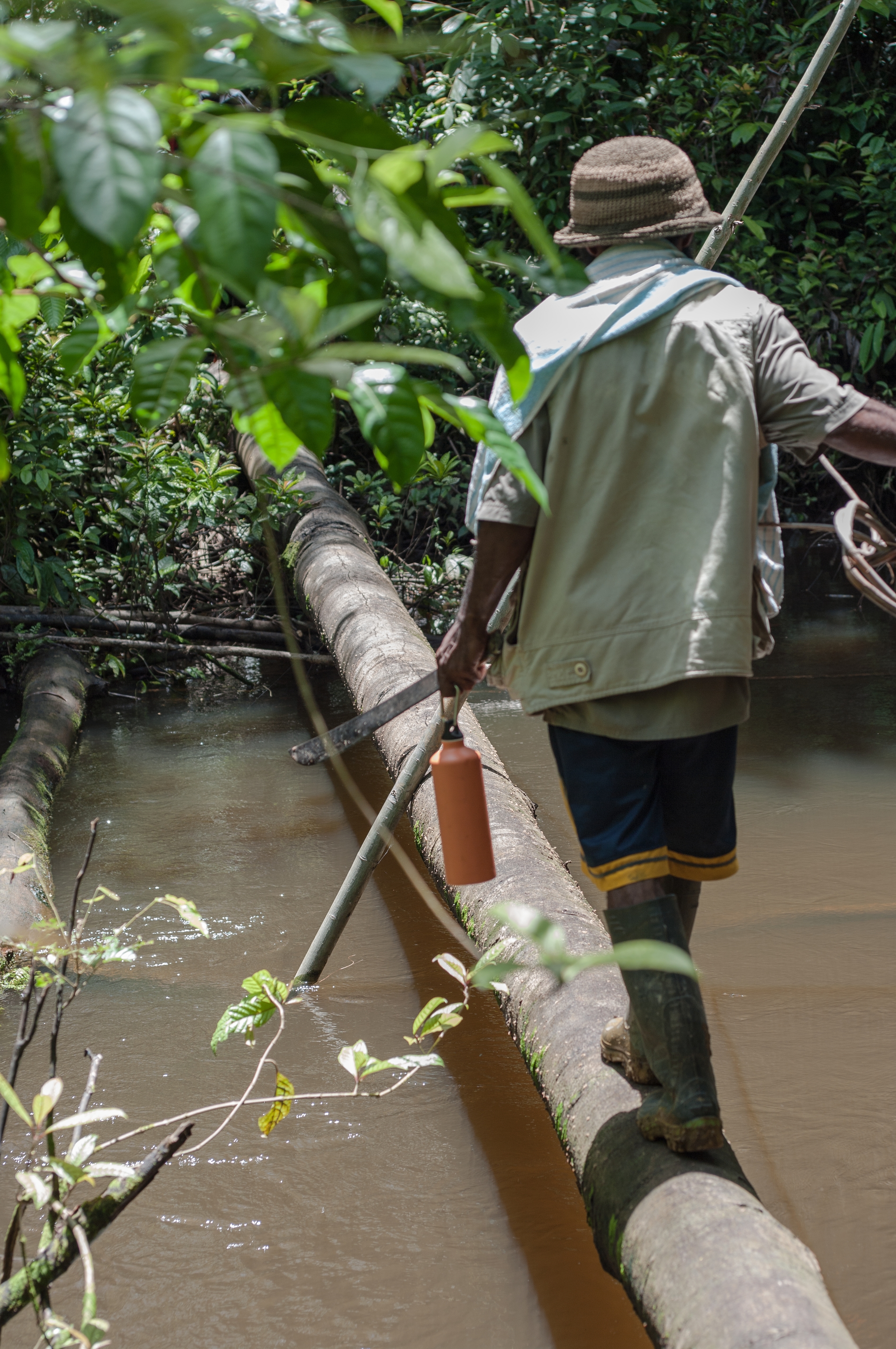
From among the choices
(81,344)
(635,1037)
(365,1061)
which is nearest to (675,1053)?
(635,1037)

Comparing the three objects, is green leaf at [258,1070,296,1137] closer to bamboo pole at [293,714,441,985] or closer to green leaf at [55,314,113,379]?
bamboo pole at [293,714,441,985]

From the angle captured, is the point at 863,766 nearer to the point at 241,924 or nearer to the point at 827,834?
the point at 827,834

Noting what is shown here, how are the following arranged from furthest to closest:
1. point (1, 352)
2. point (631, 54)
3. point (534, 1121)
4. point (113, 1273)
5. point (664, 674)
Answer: point (631, 54)
point (534, 1121)
point (113, 1273)
point (664, 674)
point (1, 352)

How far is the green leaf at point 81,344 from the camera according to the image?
0.98 metres

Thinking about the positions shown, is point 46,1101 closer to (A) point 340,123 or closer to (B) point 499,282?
(A) point 340,123

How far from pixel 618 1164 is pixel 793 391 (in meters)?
1.30

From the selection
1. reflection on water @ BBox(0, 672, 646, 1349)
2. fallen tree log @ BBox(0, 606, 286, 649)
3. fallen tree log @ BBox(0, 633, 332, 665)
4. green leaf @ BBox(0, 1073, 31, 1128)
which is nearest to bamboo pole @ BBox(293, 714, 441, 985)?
reflection on water @ BBox(0, 672, 646, 1349)

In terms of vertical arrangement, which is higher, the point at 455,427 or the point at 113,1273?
the point at 113,1273

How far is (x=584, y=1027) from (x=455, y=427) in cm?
671

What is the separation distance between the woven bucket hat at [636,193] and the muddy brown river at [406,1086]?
176cm

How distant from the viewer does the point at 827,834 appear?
387 centimetres

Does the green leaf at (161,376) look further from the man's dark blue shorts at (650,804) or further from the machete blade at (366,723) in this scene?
the machete blade at (366,723)

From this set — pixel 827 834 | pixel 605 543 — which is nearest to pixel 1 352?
pixel 605 543

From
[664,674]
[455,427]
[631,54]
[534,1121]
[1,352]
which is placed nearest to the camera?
[1,352]
